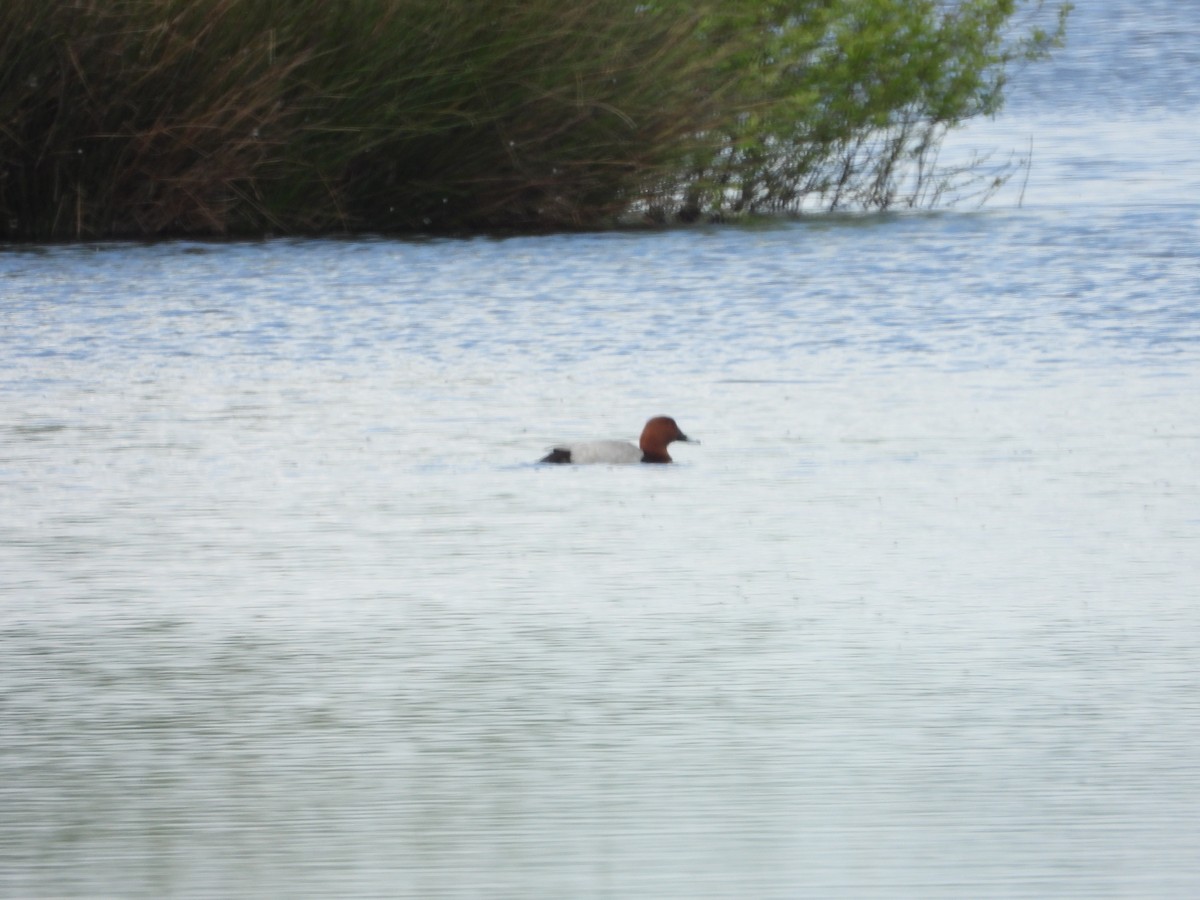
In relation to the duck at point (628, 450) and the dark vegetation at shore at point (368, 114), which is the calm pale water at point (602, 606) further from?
the dark vegetation at shore at point (368, 114)

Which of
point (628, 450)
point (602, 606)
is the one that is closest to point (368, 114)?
point (628, 450)

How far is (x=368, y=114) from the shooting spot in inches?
778

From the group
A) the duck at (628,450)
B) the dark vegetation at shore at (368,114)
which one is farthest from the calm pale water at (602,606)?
the dark vegetation at shore at (368,114)

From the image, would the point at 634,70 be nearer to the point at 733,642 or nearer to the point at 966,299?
the point at 966,299

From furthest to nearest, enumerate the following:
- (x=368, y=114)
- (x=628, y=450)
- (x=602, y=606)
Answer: (x=368, y=114) < (x=628, y=450) < (x=602, y=606)

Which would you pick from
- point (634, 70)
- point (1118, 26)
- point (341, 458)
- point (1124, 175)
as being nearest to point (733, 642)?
point (341, 458)

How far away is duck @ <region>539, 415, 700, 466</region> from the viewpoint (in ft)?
30.3

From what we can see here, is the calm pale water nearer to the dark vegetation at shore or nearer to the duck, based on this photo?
the duck

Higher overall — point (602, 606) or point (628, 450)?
point (602, 606)

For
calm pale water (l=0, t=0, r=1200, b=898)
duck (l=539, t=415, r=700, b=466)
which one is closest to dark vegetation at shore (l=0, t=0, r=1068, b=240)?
calm pale water (l=0, t=0, r=1200, b=898)

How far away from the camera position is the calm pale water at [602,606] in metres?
4.62

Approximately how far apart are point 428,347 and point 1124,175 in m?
13.9

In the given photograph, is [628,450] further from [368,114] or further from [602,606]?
[368,114]

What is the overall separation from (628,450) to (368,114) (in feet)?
35.5
